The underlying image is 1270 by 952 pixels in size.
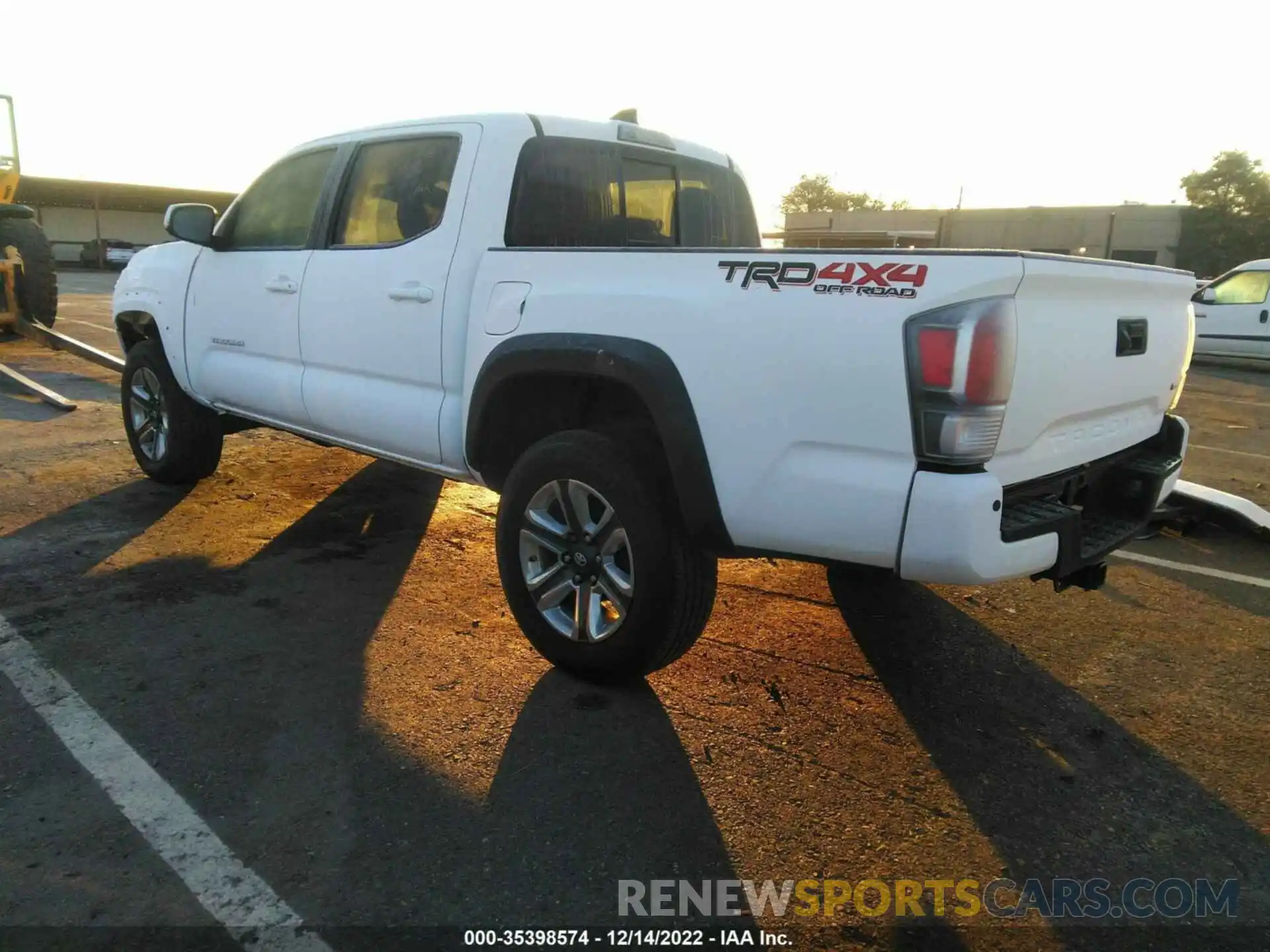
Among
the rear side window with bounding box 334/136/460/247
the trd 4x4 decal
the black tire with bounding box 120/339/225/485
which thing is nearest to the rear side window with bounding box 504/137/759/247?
the rear side window with bounding box 334/136/460/247

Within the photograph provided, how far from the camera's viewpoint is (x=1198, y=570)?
4766mm

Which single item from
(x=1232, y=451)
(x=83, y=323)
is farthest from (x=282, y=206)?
(x=83, y=323)

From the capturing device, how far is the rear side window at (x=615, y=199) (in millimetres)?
3709

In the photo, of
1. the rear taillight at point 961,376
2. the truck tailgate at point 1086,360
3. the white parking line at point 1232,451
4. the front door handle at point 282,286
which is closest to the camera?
the rear taillight at point 961,376

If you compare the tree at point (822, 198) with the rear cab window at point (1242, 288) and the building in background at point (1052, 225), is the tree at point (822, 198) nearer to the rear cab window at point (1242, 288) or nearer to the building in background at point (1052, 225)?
the building in background at point (1052, 225)

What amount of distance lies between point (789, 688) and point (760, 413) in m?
1.16

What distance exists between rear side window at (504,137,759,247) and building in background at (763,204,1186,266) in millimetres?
30021

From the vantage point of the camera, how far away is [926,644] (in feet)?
12.5

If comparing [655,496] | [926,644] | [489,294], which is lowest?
[926,644]

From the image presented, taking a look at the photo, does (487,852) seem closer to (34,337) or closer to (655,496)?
(655,496)

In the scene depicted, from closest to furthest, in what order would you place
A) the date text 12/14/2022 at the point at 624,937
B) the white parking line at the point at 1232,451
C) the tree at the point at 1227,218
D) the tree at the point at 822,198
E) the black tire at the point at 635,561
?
the date text 12/14/2022 at the point at 624,937, the black tire at the point at 635,561, the white parking line at the point at 1232,451, the tree at the point at 1227,218, the tree at the point at 822,198

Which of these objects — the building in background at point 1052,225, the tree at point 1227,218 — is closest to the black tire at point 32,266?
the building in background at point 1052,225

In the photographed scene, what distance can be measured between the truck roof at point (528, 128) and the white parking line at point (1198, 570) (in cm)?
282

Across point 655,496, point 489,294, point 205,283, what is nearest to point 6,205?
point 205,283
